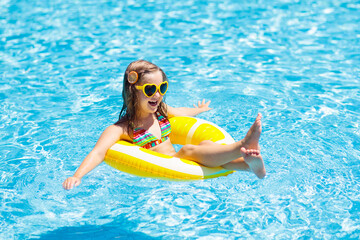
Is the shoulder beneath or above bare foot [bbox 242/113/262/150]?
beneath

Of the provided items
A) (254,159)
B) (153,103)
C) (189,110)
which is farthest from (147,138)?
(254,159)

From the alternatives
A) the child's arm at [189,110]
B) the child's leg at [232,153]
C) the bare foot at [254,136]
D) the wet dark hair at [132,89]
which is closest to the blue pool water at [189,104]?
the child's arm at [189,110]

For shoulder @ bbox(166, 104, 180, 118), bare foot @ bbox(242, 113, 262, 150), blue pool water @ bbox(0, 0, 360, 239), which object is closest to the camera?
bare foot @ bbox(242, 113, 262, 150)

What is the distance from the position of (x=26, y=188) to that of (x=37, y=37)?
13.7 feet

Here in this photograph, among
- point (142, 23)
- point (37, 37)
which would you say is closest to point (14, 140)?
point (37, 37)

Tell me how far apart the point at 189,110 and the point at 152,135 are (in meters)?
0.85

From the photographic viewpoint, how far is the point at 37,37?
8164 millimetres

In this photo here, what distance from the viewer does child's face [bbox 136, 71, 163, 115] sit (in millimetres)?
4414

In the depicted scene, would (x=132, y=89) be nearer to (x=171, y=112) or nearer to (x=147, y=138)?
(x=147, y=138)

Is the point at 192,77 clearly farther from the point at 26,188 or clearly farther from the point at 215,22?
the point at 26,188

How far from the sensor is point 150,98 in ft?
14.6

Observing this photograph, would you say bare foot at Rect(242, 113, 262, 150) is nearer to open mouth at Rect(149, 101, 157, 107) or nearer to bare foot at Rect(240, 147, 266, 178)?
bare foot at Rect(240, 147, 266, 178)

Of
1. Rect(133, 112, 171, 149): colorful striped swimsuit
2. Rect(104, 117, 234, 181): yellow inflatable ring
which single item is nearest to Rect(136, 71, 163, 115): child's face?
Rect(133, 112, 171, 149): colorful striped swimsuit

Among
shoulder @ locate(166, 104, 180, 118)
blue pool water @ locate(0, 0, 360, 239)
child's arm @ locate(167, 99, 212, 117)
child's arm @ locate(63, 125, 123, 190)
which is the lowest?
blue pool water @ locate(0, 0, 360, 239)
